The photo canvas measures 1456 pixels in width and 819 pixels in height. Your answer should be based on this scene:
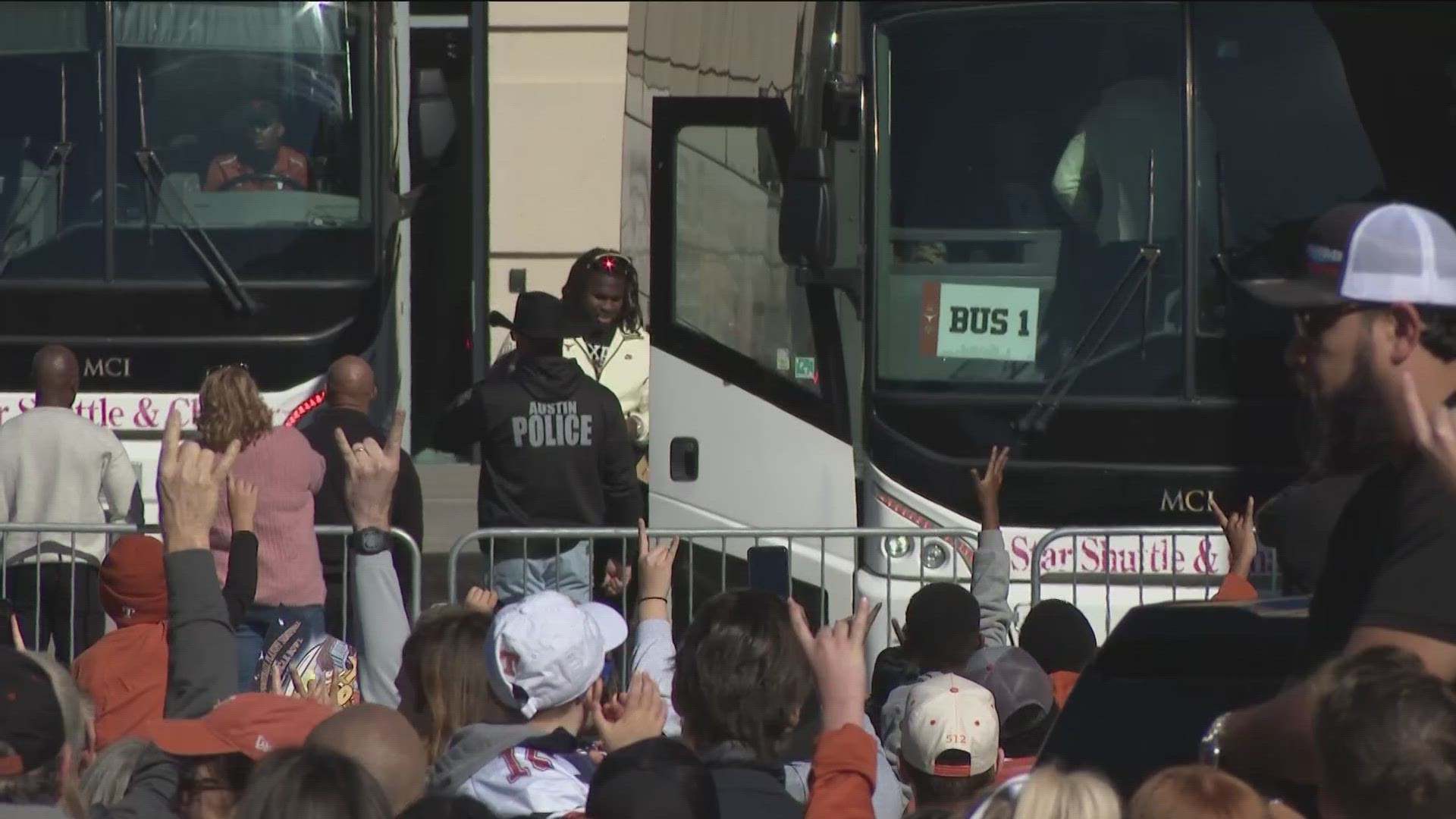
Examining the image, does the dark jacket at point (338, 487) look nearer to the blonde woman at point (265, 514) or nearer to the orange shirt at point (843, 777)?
the blonde woman at point (265, 514)

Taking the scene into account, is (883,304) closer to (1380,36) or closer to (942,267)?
(942,267)

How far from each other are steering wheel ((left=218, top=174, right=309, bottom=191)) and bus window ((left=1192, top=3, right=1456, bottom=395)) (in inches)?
156

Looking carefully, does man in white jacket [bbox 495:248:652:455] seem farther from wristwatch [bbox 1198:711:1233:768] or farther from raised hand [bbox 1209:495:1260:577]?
wristwatch [bbox 1198:711:1233:768]

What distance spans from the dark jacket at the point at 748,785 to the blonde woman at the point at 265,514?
10.8 feet

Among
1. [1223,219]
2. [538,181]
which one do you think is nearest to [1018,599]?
[1223,219]

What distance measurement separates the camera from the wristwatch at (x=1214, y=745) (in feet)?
10.1

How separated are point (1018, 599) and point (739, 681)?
13.3 feet

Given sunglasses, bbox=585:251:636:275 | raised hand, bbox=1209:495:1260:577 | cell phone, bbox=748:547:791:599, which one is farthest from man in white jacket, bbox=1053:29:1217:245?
sunglasses, bbox=585:251:636:275

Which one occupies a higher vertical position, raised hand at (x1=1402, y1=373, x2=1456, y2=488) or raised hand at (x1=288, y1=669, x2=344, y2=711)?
raised hand at (x1=1402, y1=373, x2=1456, y2=488)

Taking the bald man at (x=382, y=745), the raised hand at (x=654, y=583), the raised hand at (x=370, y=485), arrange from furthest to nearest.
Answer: the raised hand at (x=370, y=485)
the raised hand at (x=654, y=583)
the bald man at (x=382, y=745)

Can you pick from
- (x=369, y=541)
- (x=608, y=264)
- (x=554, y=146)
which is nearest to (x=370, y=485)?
(x=369, y=541)

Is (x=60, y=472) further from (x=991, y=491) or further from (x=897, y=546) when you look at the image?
(x=991, y=491)

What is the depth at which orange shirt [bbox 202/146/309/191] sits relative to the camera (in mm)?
9234

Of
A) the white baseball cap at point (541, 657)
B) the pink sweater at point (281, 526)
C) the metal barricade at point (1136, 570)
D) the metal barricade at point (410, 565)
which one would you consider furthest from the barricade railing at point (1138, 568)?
the white baseball cap at point (541, 657)
